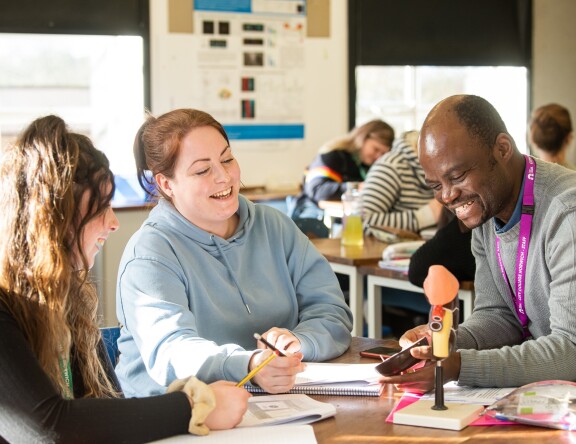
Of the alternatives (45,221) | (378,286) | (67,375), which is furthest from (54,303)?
(378,286)

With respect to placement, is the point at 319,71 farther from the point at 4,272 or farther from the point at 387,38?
the point at 4,272

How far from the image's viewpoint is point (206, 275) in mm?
2283

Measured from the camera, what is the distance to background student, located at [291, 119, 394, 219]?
6188 mm

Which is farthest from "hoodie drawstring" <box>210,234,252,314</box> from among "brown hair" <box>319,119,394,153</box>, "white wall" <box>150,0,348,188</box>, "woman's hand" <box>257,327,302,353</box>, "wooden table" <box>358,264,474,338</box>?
"white wall" <box>150,0,348,188</box>

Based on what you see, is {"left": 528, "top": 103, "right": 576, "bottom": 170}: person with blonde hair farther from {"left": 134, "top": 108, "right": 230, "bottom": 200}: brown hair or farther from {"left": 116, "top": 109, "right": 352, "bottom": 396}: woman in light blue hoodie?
{"left": 134, "top": 108, "right": 230, "bottom": 200}: brown hair

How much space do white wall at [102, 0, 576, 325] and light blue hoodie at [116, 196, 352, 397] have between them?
9.16 ft

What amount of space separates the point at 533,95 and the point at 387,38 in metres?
1.64

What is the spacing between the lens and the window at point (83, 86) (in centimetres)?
598

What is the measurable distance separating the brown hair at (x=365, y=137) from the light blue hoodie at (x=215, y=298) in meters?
3.80

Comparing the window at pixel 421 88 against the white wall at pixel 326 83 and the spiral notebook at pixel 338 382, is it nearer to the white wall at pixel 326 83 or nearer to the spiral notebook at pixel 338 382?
the white wall at pixel 326 83

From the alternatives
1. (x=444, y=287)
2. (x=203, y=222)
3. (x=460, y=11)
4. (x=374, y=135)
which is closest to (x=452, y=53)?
(x=460, y=11)

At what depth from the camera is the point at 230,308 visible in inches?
89.9

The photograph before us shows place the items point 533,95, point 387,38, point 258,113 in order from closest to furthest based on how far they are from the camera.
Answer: point 258,113 → point 387,38 → point 533,95

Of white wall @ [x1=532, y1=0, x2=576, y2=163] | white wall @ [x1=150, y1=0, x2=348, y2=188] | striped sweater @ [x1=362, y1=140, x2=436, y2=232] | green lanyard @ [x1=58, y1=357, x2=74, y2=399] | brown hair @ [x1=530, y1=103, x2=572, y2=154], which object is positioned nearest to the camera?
green lanyard @ [x1=58, y1=357, x2=74, y2=399]
